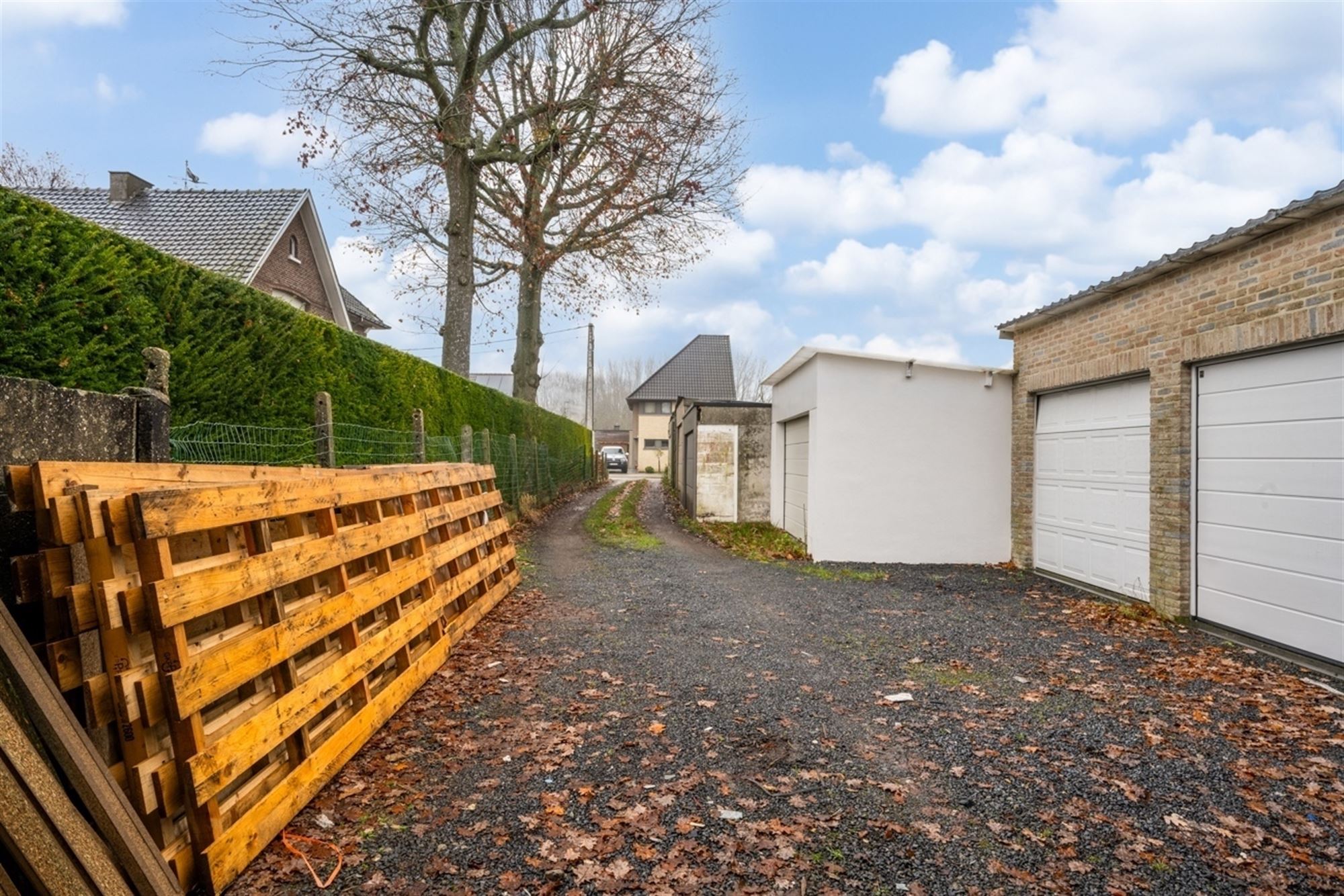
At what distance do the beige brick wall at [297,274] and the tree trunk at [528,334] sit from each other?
457 cm

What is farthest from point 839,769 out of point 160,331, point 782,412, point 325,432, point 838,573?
point 782,412

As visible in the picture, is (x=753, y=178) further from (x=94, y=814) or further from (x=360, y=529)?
(x=94, y=814)

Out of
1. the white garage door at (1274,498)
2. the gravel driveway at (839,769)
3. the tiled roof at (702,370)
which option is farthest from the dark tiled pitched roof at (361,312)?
the white garage door at (1274,498)

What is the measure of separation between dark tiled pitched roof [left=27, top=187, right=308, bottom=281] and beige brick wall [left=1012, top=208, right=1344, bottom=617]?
1574cm

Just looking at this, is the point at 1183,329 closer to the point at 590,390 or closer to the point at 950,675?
the point at 950,675

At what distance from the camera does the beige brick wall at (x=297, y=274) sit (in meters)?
16.4

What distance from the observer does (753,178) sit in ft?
48.4

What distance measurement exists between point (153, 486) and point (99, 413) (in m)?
0.44

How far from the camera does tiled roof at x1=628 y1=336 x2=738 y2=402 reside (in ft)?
125

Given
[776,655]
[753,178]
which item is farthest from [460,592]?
[753,178]

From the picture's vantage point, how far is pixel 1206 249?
6.18m

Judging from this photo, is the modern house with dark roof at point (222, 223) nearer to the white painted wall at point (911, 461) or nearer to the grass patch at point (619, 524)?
the grass patch at point (619, 524)

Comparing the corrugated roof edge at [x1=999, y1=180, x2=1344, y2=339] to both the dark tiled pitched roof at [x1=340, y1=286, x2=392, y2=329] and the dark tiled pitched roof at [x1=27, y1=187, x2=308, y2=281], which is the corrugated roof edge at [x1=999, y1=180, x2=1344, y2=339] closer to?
the dark tiled pitched roof at [x1=27, y1=187, x2=308, y2=281]

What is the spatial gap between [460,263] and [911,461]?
27.3 feet
